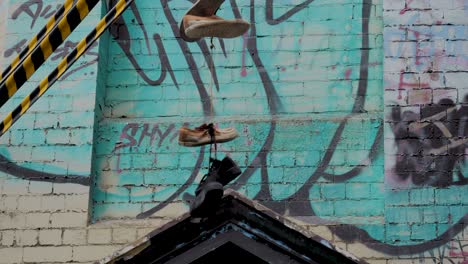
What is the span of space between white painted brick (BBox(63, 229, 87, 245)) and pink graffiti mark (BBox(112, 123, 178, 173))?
77cm

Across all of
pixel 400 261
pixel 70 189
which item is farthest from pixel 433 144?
pixel 70 189

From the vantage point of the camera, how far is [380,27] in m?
9.45

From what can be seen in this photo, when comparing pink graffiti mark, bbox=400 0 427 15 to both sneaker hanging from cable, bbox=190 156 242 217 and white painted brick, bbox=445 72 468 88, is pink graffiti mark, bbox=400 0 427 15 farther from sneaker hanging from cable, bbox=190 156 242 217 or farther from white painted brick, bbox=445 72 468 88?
sneaker hanging from cable, bbox=190 156 242 217

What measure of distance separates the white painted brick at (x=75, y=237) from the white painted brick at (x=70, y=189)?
0.35 metres

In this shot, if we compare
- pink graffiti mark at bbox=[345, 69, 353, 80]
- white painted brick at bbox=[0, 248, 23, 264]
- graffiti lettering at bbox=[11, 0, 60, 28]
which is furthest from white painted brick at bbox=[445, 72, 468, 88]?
white painted brick at bbox=[0, 248, 23, 264]

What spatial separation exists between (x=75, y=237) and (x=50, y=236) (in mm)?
223

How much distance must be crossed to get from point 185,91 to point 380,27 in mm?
1913

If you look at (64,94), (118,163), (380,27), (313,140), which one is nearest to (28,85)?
(64,94)

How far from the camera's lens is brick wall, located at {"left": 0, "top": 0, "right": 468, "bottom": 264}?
8836 millimetres

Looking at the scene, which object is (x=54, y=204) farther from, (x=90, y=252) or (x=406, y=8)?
(x=406, y=8)

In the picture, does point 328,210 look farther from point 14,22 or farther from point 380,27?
point 14,22

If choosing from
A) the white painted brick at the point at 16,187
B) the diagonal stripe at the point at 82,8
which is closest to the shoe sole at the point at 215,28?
the diagonal stripe at the point at 82,8

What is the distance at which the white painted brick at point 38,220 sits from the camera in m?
8.94

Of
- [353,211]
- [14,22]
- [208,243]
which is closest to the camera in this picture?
[208,243]
